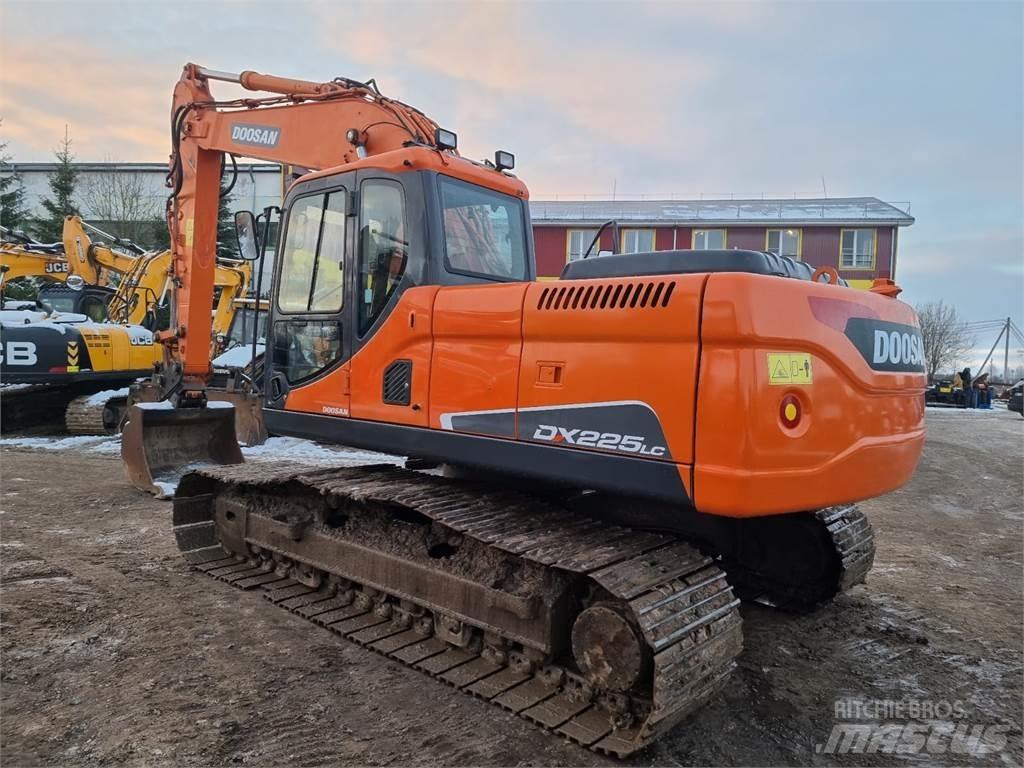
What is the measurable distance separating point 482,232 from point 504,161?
67 cm

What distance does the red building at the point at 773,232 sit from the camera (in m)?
29.0

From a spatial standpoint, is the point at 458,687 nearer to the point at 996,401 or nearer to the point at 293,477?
the point at 293,477

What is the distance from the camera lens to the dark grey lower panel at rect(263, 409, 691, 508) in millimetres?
2939

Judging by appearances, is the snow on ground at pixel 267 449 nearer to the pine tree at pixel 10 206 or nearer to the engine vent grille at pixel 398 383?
the engine vent grille at pixel 398 383

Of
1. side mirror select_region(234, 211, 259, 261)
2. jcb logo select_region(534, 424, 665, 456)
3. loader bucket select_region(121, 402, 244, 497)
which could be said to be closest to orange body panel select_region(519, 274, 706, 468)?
jcb logo select_region(534, 424, 665, 456)

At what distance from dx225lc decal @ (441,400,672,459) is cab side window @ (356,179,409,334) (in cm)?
95

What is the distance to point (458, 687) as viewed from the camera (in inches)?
137

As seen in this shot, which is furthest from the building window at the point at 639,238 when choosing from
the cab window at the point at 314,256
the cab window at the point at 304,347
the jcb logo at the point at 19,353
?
the cab window at the point at 304,347

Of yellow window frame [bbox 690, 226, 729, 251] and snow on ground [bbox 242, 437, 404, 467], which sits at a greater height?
yellow window frame [bbox 690, 226, 729, 251]

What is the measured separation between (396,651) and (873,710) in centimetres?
231

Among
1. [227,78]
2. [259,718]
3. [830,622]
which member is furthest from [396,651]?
[227,78]

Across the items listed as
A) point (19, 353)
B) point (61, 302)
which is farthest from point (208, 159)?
point (61, 302)

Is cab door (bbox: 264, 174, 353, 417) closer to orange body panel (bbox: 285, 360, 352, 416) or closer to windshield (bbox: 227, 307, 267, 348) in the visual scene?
orange body panel (bbox: 285, 360, 352, 416)

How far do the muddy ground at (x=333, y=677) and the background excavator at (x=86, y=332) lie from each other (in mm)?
5994
